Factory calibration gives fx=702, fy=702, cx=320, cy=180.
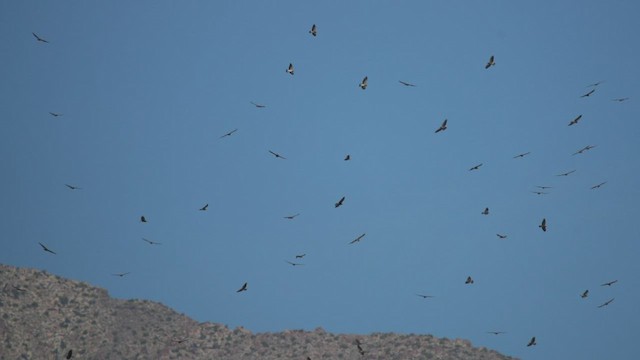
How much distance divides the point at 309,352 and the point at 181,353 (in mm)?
11126

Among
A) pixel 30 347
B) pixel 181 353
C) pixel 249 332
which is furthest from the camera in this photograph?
pixel 249 332

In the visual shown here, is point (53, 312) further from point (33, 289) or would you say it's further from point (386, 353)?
point (386, 353)

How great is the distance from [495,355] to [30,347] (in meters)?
39.4

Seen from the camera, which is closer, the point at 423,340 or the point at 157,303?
the point at 423,340

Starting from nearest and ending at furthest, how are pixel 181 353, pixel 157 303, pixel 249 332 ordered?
pixel 181 353 → pixel 249 332 → pixel 157 303

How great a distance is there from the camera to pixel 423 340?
62.8 meters

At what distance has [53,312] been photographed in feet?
204

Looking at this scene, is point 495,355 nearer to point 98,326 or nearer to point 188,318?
point 188,318

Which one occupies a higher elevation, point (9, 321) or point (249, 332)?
point (249, 332)

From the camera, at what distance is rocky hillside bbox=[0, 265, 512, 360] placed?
2335 inches

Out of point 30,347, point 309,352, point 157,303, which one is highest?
point 157,303

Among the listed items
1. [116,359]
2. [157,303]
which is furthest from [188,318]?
[116,359]

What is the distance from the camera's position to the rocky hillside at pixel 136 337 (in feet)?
195

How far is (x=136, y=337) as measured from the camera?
63688 mm
